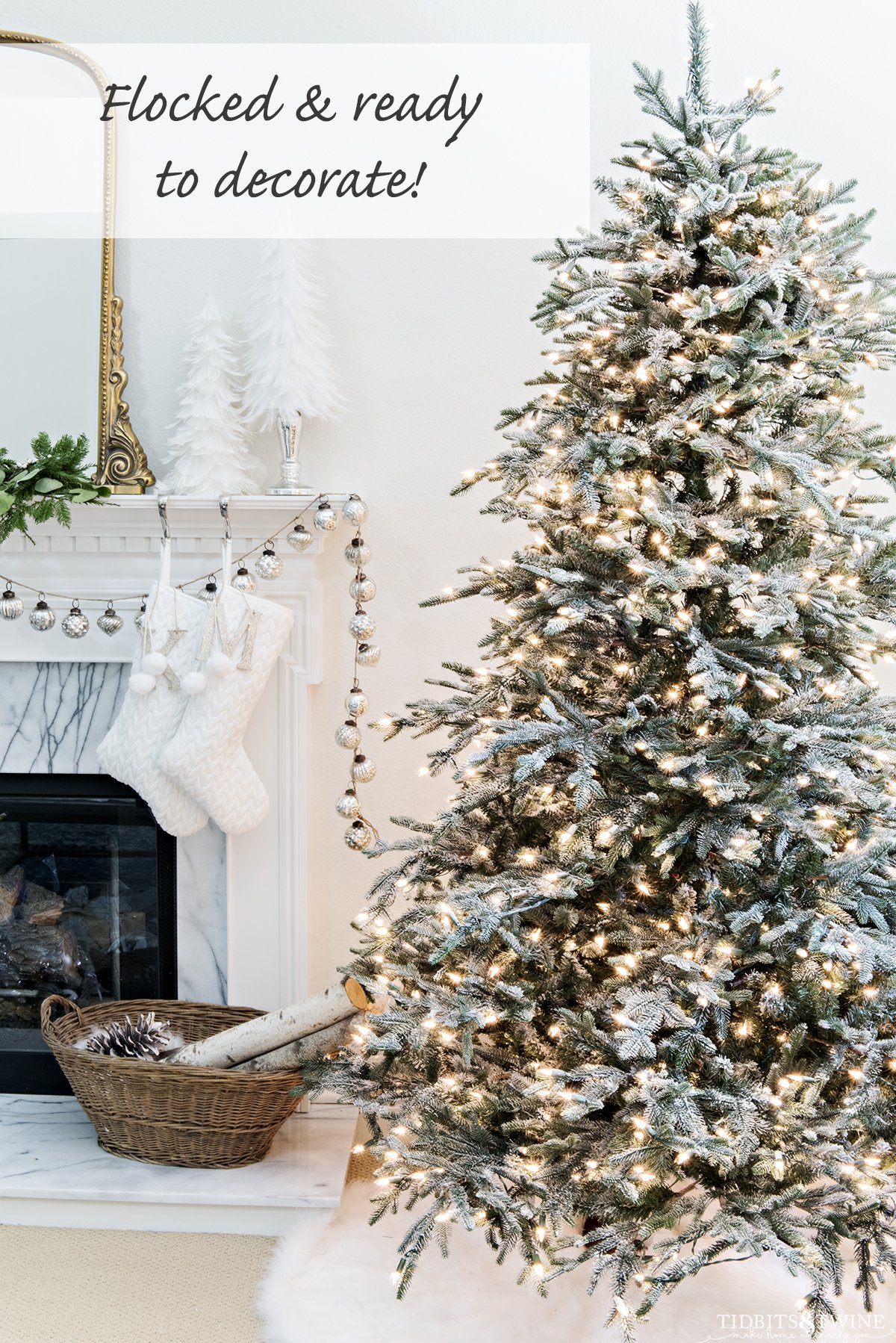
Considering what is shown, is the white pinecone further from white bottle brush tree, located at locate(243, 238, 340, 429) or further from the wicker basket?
white bottle brush tree, located at locate(243, 238, 340, 429)

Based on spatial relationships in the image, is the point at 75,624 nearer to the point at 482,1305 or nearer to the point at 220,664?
the point at 220,664

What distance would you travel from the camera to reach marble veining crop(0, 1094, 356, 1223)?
1878mm

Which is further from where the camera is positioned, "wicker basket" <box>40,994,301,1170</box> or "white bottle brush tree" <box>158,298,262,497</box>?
"white bottle brush tree" <box>158,298,262,497</box>

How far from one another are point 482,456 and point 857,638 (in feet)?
3.36

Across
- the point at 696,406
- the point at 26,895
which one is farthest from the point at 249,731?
the point at 696,406

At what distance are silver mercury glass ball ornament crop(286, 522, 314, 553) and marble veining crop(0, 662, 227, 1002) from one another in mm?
480

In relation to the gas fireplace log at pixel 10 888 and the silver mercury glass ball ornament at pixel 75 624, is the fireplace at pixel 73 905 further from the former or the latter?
the silver mercury glass ball ornament at pixel 75 624

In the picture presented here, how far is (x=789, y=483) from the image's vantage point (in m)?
1.49

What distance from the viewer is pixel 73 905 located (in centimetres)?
236

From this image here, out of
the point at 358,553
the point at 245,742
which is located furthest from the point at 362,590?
the point at 245,742

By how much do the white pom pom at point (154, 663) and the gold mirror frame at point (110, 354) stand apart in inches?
15.4

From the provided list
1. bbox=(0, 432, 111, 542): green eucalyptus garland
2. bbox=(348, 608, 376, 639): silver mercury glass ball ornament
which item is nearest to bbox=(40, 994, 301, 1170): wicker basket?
bbox=(348, 608, 376, 639): silver mercury glass ball ornament

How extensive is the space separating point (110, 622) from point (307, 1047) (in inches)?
37.1

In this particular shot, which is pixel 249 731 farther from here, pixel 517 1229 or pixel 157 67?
pixel 157 67
